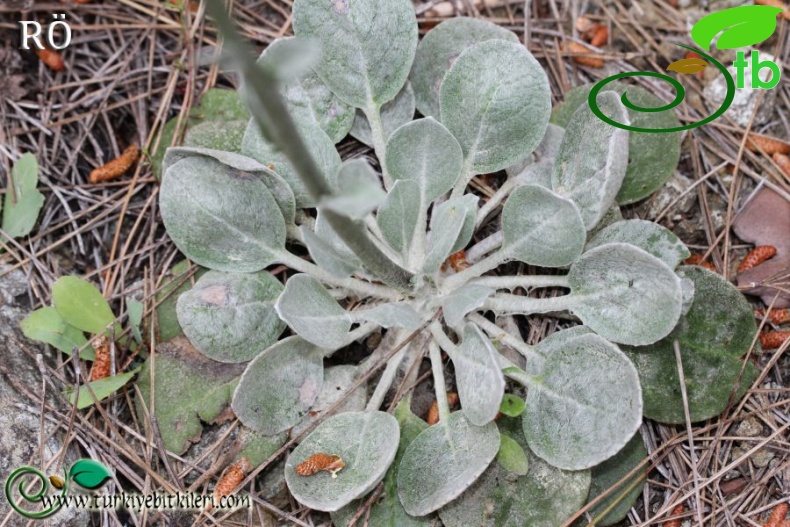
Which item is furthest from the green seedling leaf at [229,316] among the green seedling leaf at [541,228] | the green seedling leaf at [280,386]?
the green seedling leaf at [541,228]

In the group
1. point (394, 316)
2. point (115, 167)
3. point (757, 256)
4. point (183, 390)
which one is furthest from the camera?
point (115, 167)

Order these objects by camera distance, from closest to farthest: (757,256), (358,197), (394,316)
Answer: (358,197) < (394,316) < (757,256)

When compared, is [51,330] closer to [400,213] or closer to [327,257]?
[327,257]

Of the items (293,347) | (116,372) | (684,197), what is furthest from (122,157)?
(684,197)

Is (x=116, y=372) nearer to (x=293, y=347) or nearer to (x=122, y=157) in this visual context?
(x=293, y=347)

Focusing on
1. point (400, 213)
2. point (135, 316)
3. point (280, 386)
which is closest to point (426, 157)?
point (400, 213)

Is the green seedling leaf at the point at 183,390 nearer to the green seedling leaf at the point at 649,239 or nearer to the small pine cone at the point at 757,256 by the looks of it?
the green seedling leaf at the point at 649,239

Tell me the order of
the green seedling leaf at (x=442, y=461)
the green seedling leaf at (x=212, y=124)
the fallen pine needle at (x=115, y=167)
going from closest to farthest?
the green seedling leaf at (x=442, y=461) → the green seedling leaf at (x=212, y=124) → the fallen pine needle at (x=115, y=167)
